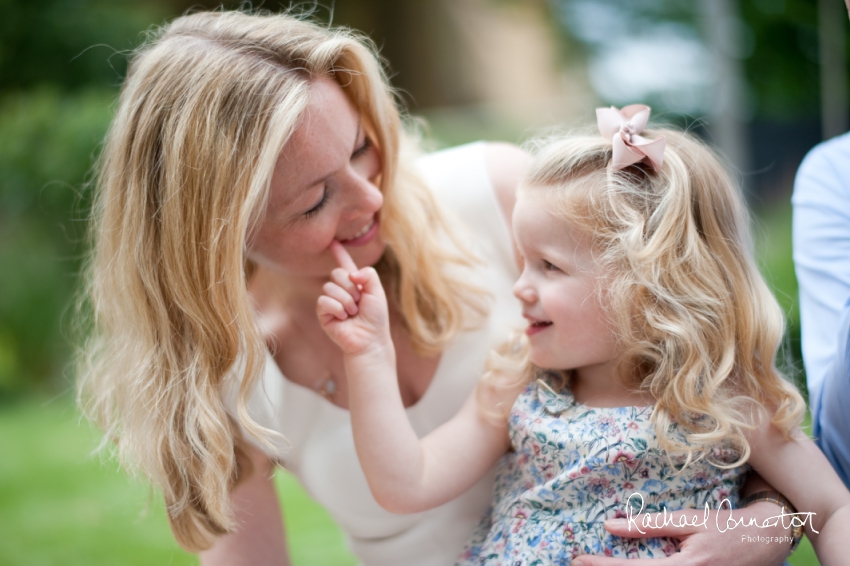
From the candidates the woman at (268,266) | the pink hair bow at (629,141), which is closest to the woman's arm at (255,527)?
the woman at (268,266)

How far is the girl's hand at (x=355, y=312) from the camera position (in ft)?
5.47

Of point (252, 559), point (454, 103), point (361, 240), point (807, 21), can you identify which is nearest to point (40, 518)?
point (252, 559)

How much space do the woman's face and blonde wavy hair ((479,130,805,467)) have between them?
44 cm

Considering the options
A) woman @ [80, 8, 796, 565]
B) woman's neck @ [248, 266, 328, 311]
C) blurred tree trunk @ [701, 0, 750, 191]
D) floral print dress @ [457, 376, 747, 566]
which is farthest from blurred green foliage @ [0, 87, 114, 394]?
floral print dress @ [457, 376, 747, 566]

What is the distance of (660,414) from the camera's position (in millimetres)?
1471

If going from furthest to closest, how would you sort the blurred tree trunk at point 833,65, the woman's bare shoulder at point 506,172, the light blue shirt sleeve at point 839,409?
the blurred tree trunk at point 833,65 → the woman's bare shoulder at point 506,172 → the light blue shirt sleeve at point 839,409

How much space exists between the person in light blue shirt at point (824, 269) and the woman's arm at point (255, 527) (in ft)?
4.32

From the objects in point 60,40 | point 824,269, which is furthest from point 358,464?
point 60,40

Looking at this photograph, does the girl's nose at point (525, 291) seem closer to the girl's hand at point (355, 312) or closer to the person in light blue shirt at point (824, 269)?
the girl's hand at point (355, 312)

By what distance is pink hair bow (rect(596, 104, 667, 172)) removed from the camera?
151cm

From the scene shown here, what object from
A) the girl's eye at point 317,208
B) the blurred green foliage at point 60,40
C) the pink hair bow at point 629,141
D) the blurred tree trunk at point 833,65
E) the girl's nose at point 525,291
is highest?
the pink hair bow at point 629,141

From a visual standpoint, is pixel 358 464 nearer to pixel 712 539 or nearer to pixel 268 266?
pixel 268 266

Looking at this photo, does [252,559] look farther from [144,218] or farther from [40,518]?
[40,518]

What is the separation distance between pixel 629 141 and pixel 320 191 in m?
0.65
